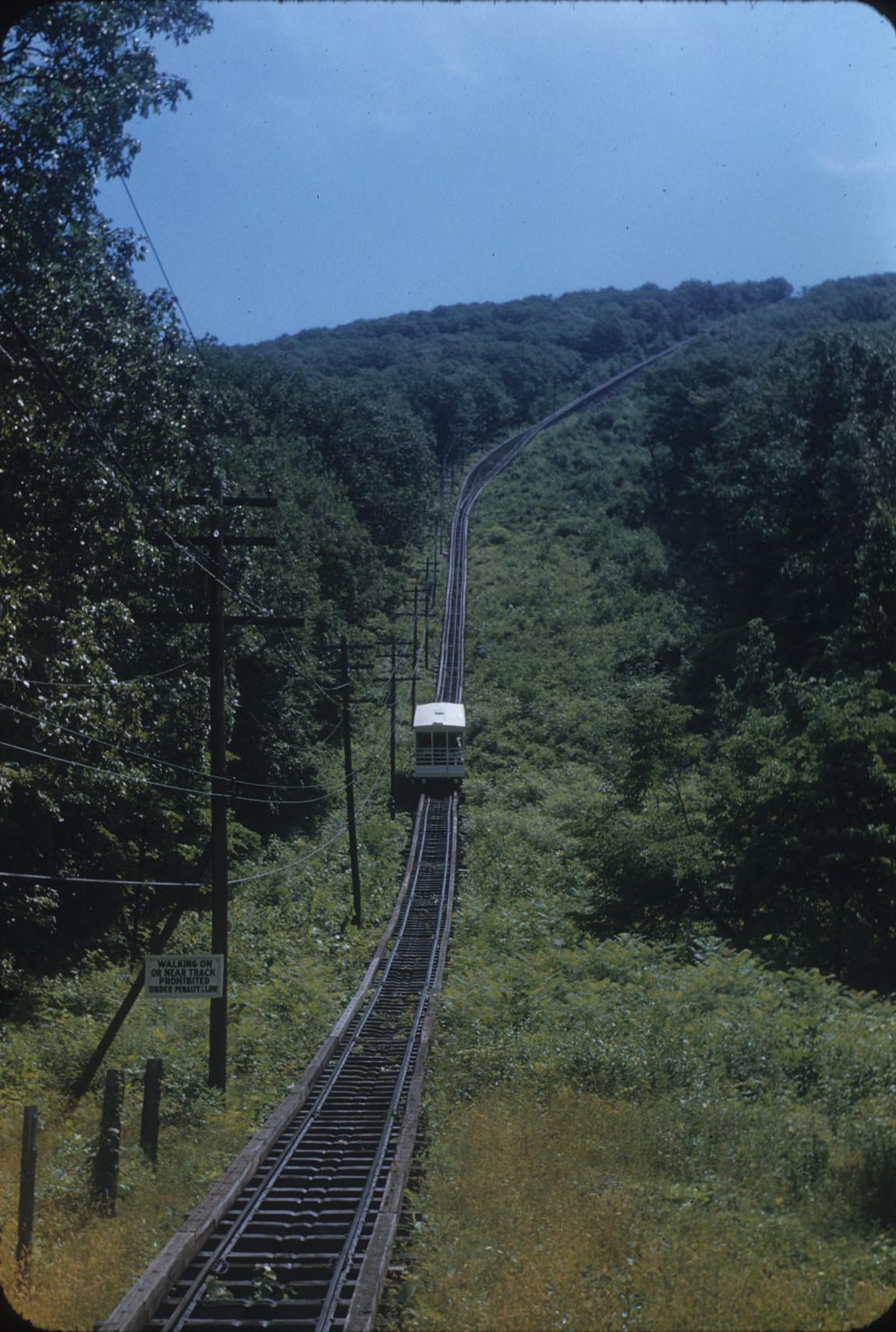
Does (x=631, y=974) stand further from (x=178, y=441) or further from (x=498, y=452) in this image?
(x=498, y=452)

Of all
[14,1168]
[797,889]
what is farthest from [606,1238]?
[797,889]

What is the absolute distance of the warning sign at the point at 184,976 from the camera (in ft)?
46.5

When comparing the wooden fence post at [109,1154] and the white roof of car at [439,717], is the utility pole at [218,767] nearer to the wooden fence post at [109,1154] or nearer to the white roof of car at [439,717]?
the wooden fence post at [109,1154]

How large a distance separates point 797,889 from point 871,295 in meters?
138

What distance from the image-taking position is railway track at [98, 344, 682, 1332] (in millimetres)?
8281

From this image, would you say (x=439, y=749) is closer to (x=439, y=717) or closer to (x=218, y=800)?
(x=439, y=717)

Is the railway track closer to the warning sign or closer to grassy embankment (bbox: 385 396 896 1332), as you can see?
grassy embankment (bbox: 385 396 896 1332)

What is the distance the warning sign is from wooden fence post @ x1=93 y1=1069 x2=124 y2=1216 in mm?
1645

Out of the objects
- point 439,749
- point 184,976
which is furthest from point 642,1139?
point 439,749

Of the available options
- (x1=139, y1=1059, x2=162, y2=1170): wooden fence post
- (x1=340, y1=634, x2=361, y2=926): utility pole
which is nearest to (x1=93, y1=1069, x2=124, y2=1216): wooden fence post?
(x1=139, y1=1059, x2=162, y2=1170): wooden fence post

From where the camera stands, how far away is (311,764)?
40.6 meters

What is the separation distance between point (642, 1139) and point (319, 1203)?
3603mm

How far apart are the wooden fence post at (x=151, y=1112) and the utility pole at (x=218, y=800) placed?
2.62 m

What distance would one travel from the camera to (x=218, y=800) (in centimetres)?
1672
